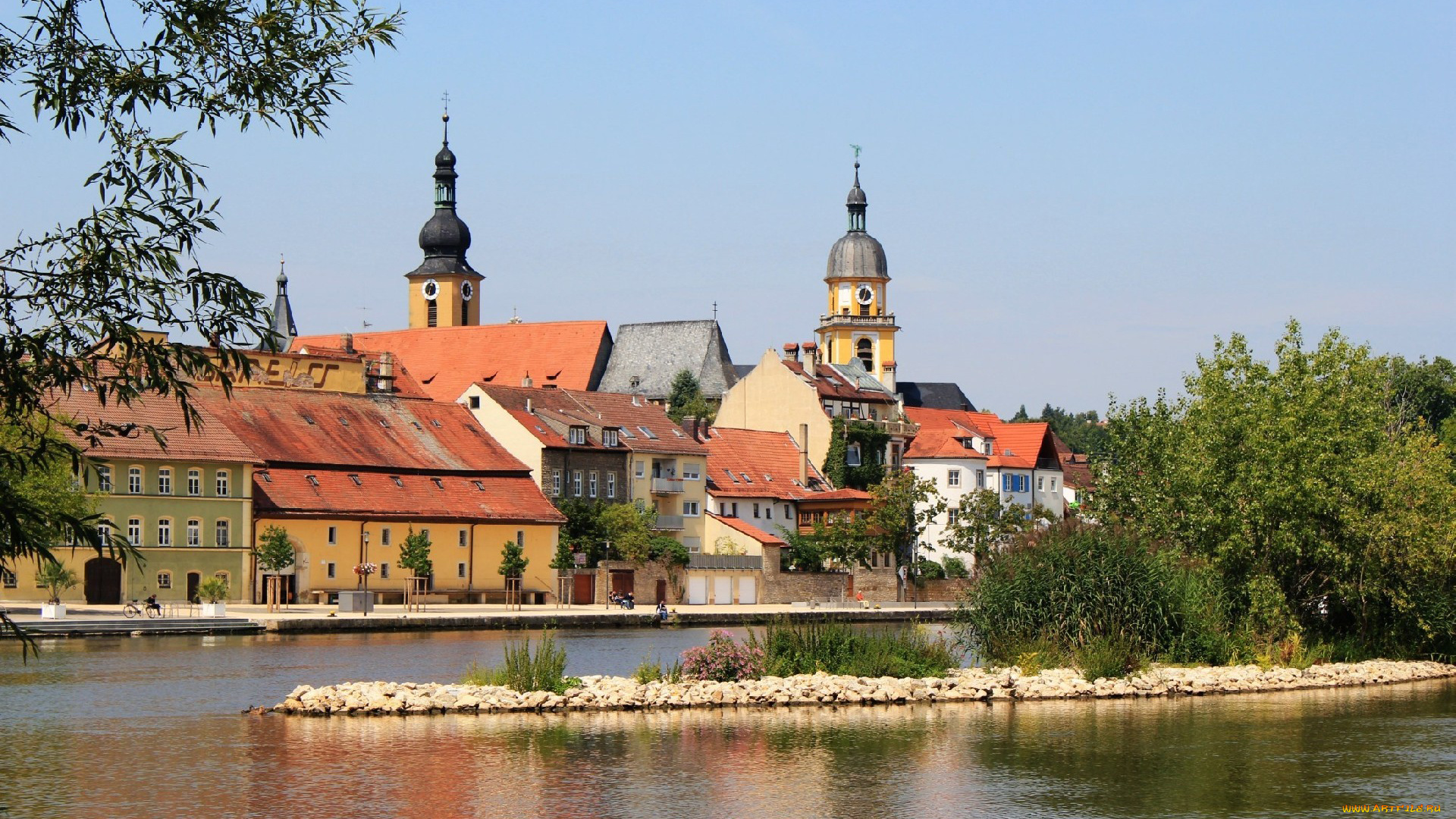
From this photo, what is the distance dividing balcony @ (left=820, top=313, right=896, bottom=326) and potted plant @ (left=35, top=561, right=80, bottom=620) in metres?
94.7

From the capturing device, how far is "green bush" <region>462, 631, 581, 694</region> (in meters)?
32.8

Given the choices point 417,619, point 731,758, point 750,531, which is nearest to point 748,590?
point 750,531

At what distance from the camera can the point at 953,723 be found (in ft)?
103

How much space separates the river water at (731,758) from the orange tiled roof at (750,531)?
170ft

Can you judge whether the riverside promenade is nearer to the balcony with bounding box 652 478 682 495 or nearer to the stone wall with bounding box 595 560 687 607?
the stone wall with bounding box 595 560 687 607

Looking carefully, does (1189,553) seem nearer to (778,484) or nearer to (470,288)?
(778,484)

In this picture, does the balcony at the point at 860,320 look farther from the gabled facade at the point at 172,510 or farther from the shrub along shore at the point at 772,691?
the shrub along shore at the point at 772,691

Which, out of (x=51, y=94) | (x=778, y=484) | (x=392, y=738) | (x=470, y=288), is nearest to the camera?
(x=51, y=94)

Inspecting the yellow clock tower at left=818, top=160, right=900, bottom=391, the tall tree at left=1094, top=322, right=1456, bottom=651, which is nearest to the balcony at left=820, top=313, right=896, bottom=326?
the yellow clock tower at left=818, top=160, right=900, bottom=391

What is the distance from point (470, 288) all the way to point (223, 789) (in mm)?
128193

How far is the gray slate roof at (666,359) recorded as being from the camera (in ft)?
435

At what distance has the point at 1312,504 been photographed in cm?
4181

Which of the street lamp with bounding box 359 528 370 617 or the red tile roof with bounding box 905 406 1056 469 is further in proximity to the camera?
the red tile roof with bounding box 905 406 1056 469

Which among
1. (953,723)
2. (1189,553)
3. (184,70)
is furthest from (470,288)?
(184,70)
